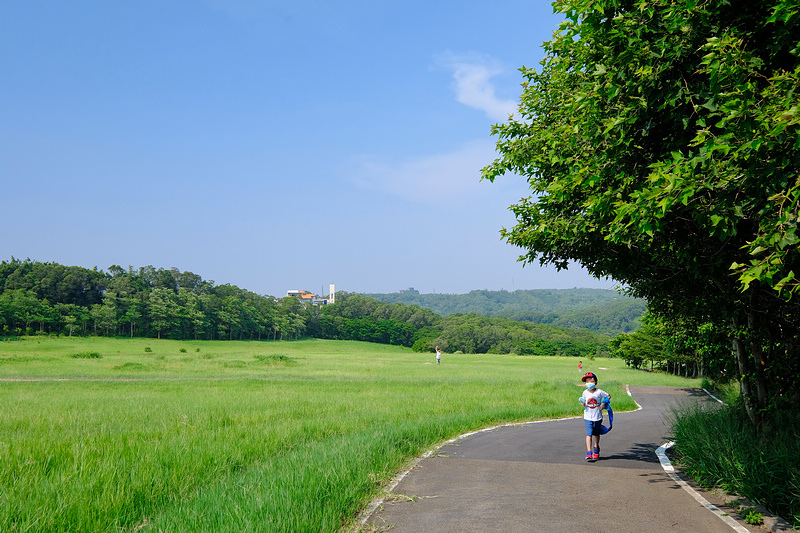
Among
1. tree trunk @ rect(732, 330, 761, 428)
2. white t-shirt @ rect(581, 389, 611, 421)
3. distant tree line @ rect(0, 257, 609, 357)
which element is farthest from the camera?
distant tree line @ rect(0, 257, 609, 357)

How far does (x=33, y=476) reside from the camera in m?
8.47

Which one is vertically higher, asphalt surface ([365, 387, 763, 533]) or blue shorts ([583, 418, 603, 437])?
blue shorts ([583, 418, 603, 437])

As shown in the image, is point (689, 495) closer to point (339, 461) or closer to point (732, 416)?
point (732, 416)

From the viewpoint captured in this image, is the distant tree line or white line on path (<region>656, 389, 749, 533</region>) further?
the distant tree line

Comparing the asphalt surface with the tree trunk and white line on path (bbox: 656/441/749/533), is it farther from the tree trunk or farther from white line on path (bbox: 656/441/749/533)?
the tree trunk

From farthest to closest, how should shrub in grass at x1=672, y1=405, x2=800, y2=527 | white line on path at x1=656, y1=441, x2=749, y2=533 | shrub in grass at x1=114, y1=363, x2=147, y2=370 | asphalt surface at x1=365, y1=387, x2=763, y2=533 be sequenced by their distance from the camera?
shrub in grass at x1=114, y1=363, x2=147, y2=370
shrub in grass at x1=672, y1=405, x2=800, y2=527
white line on path at x1=656, y1=441, x2=749, y2=533
asphalt surface at x1=365, y1=387, x2=763, y2=533

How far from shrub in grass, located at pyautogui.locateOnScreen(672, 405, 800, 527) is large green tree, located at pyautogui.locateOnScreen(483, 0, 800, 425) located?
0.64 metres

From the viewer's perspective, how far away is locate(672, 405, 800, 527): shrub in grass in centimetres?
723

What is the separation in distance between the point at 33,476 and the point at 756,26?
11.1 meters

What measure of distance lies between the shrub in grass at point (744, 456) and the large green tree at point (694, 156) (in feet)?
2.09

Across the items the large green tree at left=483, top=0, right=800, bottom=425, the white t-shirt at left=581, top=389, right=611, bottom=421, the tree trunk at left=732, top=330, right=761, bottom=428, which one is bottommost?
the white t-shirt at left=581, top=389, right=611, bottom=421

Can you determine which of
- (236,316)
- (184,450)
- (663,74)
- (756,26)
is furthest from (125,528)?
(236,316)

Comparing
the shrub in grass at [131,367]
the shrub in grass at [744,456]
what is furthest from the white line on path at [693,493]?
the shrub in grass at [131,367]

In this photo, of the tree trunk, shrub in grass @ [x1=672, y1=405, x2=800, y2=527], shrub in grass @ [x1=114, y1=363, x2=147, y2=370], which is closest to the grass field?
shrub in grass @ [x1=672, y1=405, x2=800, y2=527]
